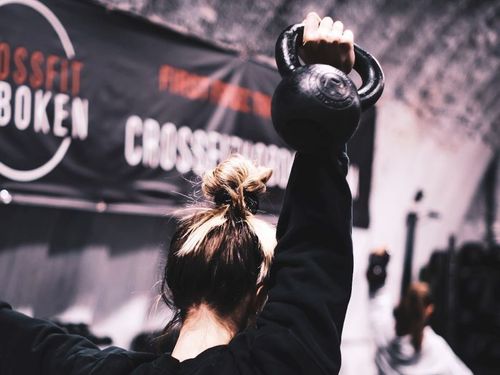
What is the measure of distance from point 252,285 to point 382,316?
2.07 m

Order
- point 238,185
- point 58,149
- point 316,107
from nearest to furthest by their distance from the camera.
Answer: point 316,107, point 238,185, point 58,149

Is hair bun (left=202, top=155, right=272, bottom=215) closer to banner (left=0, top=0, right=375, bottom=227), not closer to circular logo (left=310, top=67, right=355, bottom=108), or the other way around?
circular logo (left=310, top=67, right=355, bottom=108)

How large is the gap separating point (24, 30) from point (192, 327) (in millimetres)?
2008

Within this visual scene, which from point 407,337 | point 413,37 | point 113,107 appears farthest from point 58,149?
point 413,37

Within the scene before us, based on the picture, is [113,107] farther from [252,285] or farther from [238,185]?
[252,285]

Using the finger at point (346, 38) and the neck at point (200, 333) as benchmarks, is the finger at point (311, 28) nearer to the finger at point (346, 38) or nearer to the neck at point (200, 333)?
the finger at point (346, 38)

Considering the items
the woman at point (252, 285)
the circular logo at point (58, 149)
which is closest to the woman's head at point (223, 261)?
the woman at point (252, 285)

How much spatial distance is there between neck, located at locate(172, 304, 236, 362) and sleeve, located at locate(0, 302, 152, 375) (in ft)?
0.22

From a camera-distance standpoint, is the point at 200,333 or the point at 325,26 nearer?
the point at 325,26

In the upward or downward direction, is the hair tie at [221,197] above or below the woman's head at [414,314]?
above

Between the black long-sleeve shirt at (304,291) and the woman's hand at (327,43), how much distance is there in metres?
0.15

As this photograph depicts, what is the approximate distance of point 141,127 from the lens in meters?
3.02

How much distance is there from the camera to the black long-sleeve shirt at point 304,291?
833mm

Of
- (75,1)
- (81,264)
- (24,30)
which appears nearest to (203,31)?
(75,1)
